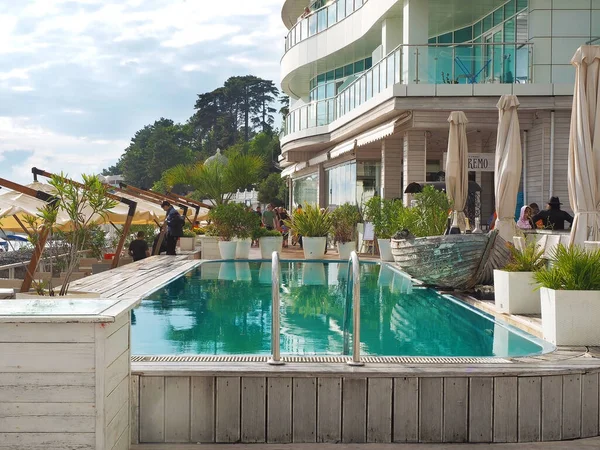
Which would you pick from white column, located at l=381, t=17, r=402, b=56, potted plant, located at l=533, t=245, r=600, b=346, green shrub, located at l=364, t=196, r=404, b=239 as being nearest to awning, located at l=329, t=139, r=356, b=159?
white column, located at l=381, t=17, r=402, b=56

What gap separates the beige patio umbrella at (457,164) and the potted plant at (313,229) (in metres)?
4.80

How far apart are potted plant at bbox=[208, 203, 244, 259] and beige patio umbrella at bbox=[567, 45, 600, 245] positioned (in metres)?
11.7

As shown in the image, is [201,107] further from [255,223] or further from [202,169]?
[255,223]

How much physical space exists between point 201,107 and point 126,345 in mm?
115653

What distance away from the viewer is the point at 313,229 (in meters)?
20.1

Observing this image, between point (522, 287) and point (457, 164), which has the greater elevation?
point (457, 164)

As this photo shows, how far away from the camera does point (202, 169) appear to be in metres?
30.6

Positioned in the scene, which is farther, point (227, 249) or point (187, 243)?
point (187, 243)

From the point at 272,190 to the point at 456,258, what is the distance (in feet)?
205

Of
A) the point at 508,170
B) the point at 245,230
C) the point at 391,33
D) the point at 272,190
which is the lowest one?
the point at 245,230

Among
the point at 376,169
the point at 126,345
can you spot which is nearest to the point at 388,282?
the point at 126,345

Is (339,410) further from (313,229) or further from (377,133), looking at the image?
(377,133)

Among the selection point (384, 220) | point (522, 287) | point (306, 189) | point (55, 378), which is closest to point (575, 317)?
point (522, 287)

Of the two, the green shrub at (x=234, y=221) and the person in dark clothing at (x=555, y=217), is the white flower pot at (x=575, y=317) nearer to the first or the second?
the person in dark clothing at (x=555, y=217)
